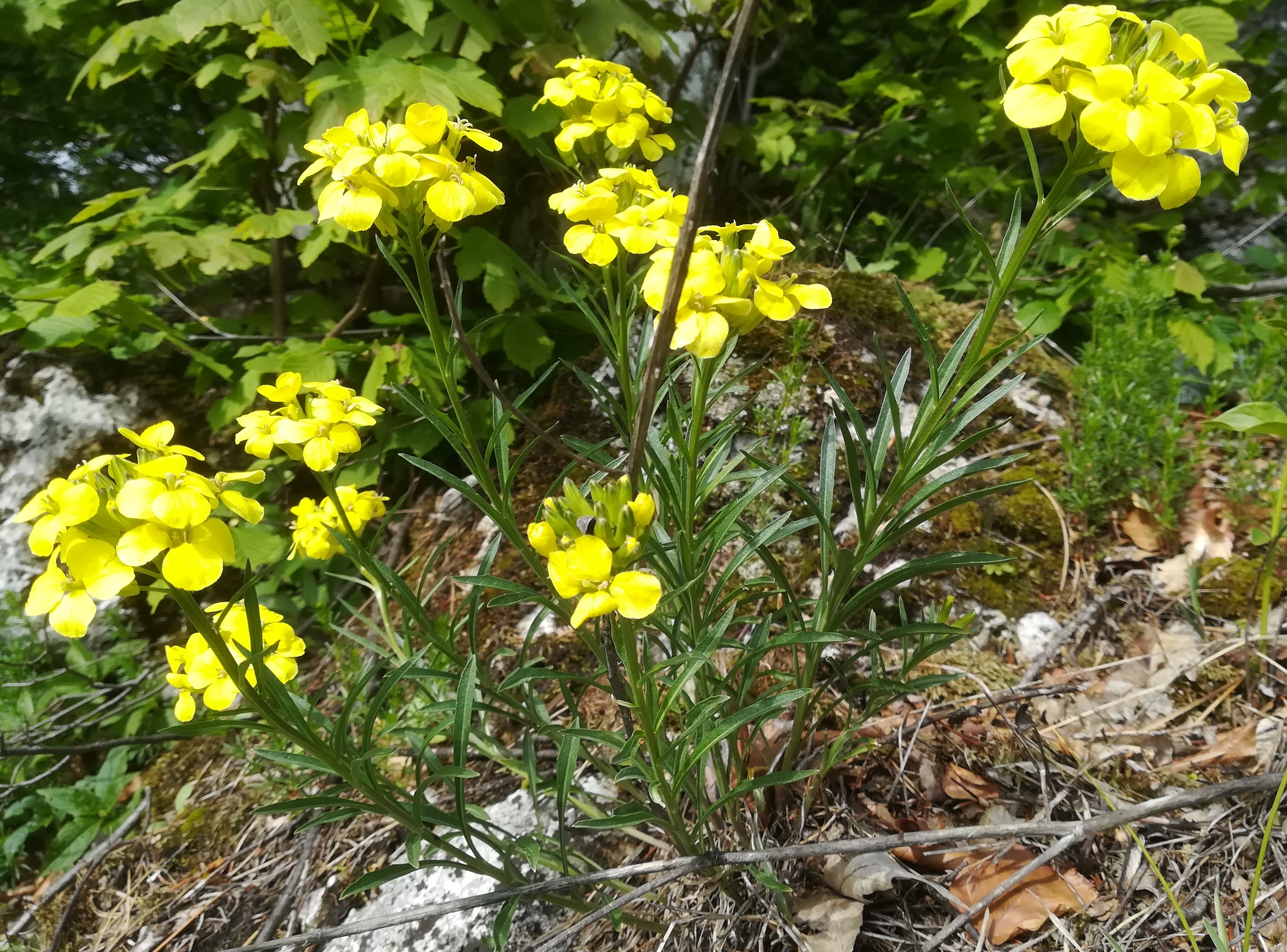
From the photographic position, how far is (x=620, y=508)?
0.85 metres

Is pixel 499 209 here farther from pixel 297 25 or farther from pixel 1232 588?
pixel 1232 588

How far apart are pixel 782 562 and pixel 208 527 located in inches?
55.0

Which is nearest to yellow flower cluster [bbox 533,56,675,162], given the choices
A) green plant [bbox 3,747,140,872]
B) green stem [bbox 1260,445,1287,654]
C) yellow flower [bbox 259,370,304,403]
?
yellow flower [bbox 259,370,304,403]

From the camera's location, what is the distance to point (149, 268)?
8.54 feet

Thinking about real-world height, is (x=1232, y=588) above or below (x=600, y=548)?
below

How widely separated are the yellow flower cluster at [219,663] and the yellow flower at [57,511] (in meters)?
0.21

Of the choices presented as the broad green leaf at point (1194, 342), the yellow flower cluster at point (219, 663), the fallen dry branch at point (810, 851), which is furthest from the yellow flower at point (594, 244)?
the broad green leaf at point (1194, 342)

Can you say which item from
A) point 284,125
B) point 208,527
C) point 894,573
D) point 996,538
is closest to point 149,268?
point 284,125

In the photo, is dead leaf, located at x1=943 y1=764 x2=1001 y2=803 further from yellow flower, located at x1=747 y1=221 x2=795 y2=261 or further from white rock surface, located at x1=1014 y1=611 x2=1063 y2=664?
yellow flower, located at x1=747 y1=221 x2=795 y2=261

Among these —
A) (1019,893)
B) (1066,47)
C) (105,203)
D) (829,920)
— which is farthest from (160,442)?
(105,203)

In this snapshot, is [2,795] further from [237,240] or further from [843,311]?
[843,311]

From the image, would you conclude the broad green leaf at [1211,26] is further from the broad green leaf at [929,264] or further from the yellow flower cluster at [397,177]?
the yellow flower cluster at [397,177]

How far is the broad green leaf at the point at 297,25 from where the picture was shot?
6.20 feet

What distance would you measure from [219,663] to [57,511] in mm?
346
